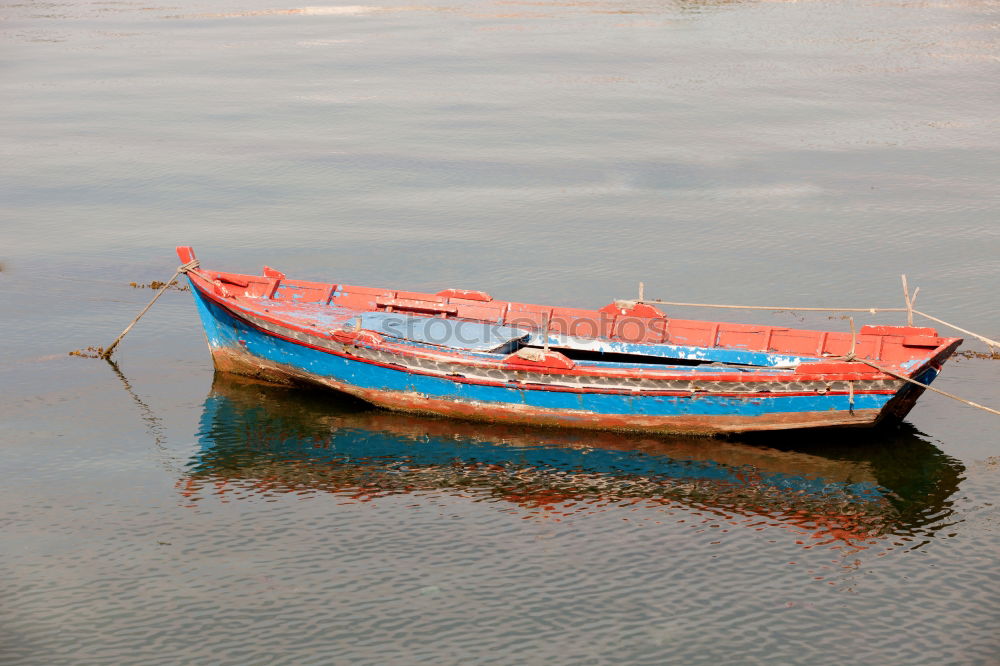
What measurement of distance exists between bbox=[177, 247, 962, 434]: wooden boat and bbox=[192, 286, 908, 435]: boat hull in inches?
1.4

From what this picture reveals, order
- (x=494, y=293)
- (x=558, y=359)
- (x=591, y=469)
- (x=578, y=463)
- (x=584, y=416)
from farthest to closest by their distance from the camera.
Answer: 1. (x=494, y=293)
2. (x=584, y=416)
3. (x=558, y=359)
4. (x=578, y=463)
5. (x=591, y=469)

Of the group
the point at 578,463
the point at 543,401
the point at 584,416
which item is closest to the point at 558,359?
the point at 543,401

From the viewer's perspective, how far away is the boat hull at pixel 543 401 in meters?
27.5

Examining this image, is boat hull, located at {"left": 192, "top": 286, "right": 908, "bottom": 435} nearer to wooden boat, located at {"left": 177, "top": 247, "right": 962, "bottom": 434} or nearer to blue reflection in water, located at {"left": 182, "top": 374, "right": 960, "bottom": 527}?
wooden boat, located at {"left": 177, "top": 247, "right": 962, "bottom": 434}

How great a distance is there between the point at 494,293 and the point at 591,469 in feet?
43.6

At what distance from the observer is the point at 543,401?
28.6 m

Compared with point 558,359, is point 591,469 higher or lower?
lower

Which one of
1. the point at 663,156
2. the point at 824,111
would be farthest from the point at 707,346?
the point at 824,111

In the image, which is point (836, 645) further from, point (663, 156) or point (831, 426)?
point (663, 156)

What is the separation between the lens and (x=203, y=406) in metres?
31.4

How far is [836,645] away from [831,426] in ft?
26.2

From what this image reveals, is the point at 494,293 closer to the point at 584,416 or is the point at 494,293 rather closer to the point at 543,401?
the point at 543,401

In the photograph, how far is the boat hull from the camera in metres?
27.5

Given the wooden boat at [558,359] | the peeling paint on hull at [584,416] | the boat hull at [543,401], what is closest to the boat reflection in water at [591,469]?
the peeling paint on hull at [584,416]
